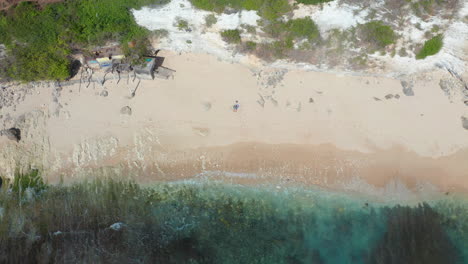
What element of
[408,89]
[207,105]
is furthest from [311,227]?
[408,89]

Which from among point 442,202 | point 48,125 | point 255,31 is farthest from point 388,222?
point 48,125

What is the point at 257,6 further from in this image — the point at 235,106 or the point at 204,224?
the point at 204,224

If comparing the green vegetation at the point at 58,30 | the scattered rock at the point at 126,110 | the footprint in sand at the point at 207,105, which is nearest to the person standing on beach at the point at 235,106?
the footprint in sand at the point at 207,105

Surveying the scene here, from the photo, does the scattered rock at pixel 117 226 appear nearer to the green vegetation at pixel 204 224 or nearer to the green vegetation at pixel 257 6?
the green vegetation at pixel 204 224

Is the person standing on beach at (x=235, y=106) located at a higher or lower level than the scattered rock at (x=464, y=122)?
lower

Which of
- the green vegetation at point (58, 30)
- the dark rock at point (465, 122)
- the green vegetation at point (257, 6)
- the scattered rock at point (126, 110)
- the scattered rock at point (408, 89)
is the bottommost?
the scattered rock at point (126, 110)
